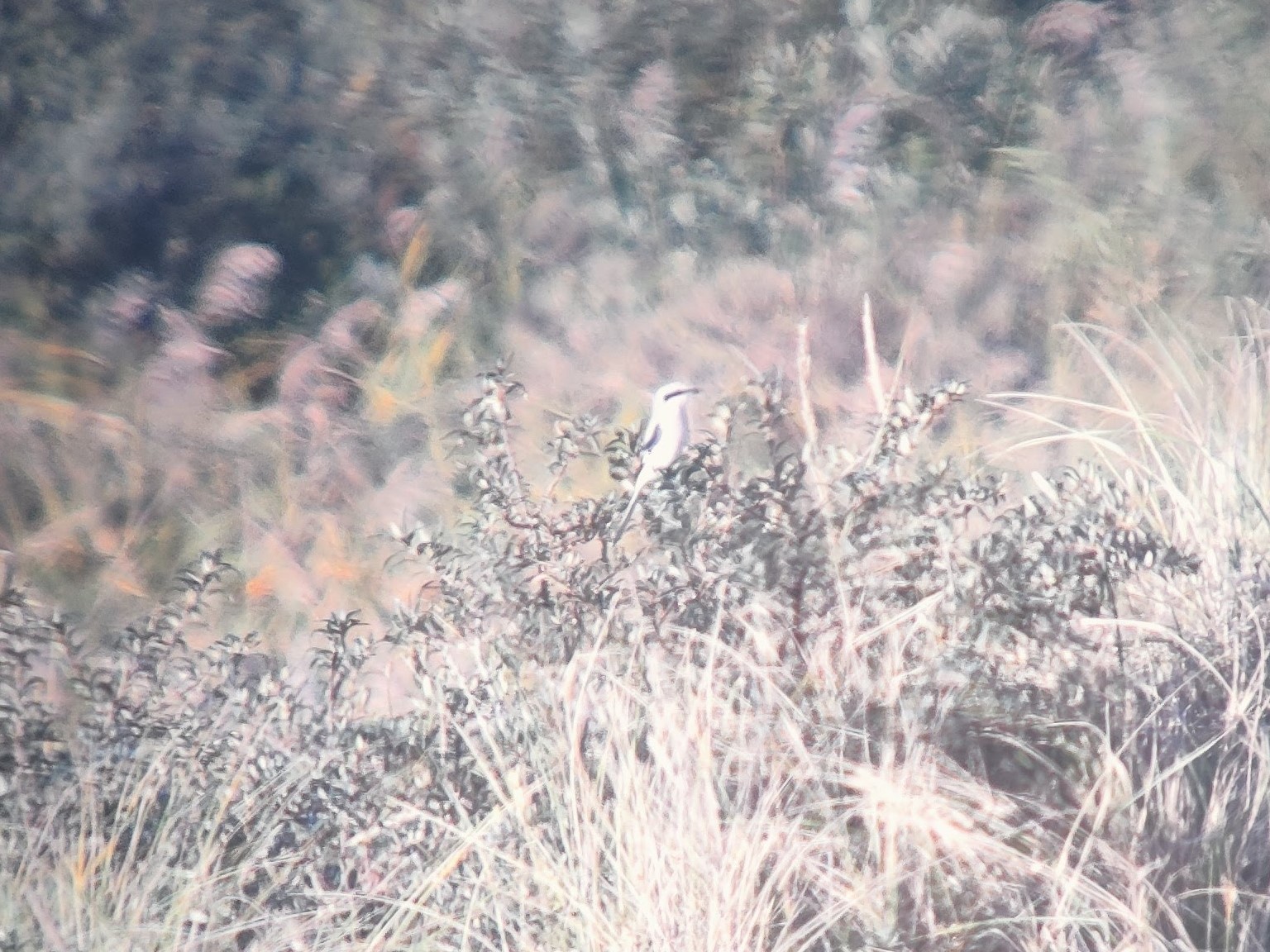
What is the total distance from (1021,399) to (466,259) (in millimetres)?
1866

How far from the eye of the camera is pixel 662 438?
319 centimetres

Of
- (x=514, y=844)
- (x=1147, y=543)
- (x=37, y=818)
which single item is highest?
(x=1147, y=543)

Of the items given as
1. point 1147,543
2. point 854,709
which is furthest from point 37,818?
point 1147,543

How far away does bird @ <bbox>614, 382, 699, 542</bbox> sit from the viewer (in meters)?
2.61

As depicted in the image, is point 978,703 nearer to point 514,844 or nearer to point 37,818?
point 514,844

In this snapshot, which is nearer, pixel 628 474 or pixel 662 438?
pixel 628 474

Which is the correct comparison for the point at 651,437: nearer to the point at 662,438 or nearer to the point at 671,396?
the point at 662,438

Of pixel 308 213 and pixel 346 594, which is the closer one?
pixel 346 594

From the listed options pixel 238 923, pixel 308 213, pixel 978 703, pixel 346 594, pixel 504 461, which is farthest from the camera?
pixel 308 213

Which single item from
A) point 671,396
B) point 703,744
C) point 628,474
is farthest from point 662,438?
point 703,744

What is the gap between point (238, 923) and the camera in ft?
6.81

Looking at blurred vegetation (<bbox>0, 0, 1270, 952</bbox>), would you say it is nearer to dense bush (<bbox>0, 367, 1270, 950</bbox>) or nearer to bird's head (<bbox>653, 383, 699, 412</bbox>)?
dense bush (<bbox>0, 367, 1270, 950</bbox>)

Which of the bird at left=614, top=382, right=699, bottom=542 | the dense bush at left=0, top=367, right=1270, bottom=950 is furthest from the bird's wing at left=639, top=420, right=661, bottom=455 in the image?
the dense bush at left=0, top=367, right=1270, bottom=950

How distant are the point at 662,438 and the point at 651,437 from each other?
7 cm
